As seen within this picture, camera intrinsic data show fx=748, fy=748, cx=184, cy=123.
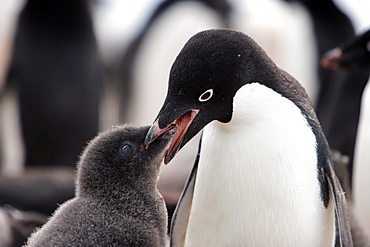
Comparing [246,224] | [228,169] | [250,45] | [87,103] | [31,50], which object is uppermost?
[31,50]

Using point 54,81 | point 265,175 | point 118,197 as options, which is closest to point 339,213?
point 265,175

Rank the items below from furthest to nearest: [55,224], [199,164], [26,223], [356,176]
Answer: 1. [356,176]
2. [26,223]
3. [199,164]
4. [55,224]

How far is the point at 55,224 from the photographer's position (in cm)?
180

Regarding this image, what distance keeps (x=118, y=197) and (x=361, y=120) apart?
1.36m

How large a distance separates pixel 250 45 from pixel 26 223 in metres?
1.27

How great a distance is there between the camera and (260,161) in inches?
74.1

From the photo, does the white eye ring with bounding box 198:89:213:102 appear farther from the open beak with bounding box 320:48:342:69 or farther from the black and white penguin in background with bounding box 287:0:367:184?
the black and white penguin in background with bounding box 287:0:367:184

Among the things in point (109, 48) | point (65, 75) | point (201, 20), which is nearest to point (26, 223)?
point (65, 75)

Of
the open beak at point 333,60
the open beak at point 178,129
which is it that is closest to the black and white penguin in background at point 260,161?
the open beak at point 178,129

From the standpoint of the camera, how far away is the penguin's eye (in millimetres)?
1896

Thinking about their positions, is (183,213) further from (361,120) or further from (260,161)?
(361,120)

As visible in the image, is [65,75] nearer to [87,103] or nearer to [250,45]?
[87,103]

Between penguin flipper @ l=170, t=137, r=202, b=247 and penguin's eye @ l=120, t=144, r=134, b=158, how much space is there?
9.9 inches

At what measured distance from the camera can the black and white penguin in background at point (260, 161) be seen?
182 cm
